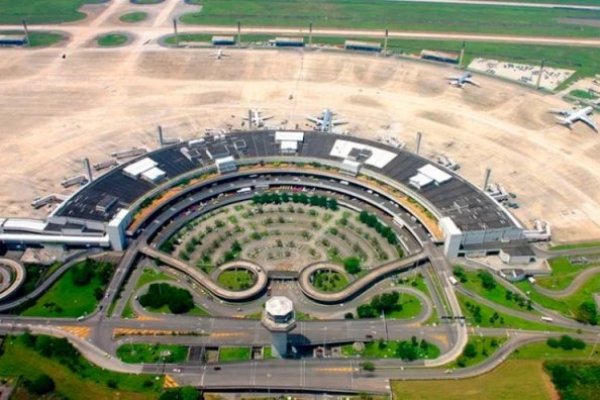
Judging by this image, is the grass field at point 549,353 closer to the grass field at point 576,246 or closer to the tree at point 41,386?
the grass field at point 576,246

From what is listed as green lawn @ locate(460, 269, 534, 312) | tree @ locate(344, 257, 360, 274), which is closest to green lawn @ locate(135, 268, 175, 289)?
tree @ locate(344, 257, 360, 274)

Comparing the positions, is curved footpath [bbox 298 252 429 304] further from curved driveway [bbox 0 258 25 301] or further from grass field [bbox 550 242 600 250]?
curved driveway [bbox 0 258 25 301]

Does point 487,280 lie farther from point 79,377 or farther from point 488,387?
point 79,377

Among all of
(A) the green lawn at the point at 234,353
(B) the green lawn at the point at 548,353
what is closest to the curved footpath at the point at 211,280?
(A) the green lawn at the point at 234,353

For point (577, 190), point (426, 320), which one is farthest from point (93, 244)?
point (577, 190)

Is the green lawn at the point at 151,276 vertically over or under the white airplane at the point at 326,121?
under

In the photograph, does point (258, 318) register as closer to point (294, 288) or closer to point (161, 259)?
point (294, 288)

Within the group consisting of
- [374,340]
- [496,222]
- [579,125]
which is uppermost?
[579,125]
